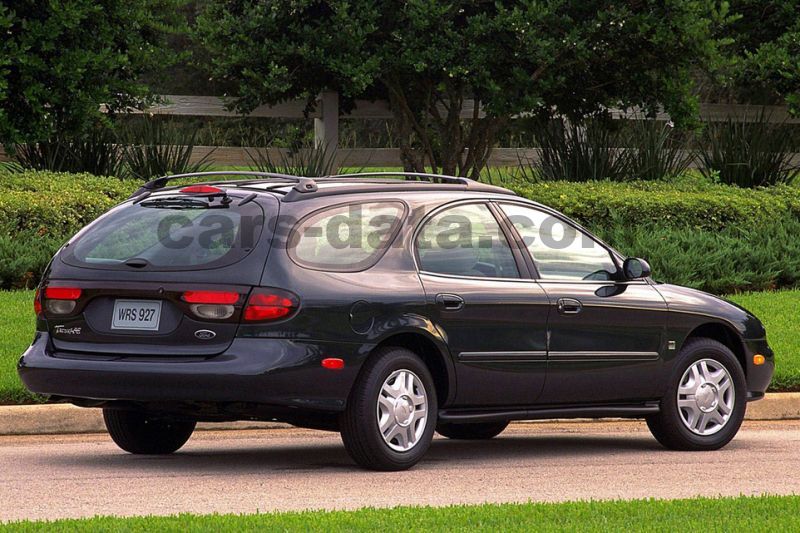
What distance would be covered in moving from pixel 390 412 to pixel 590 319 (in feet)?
5.65

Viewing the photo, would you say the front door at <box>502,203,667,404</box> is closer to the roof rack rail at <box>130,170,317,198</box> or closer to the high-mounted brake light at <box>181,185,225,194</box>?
the roof rack rail at <box>130,170,317,198</box>

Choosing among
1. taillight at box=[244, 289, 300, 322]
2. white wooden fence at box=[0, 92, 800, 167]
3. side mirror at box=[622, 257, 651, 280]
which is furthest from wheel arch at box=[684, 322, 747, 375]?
white wooden fence at box=[0, 92, 800, 167]

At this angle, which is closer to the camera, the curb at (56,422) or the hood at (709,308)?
the hood at (709,308)

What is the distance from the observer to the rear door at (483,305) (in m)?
8.59

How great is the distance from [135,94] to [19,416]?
10214 millimetres

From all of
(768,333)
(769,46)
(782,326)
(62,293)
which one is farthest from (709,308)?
(769,46)

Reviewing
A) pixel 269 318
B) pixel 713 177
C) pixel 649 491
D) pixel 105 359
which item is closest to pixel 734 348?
pixel 649 491

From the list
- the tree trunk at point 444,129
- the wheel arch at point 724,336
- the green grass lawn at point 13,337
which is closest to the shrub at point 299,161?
the tree trunk at point 444,129

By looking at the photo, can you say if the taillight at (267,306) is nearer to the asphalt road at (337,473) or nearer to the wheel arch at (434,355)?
the wheel arch at (434,355)

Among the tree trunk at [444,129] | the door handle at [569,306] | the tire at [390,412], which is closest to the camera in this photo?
the tire at [390,412]

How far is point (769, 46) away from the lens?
21344 millimetres

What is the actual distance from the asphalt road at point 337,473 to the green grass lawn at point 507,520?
1.19 feet

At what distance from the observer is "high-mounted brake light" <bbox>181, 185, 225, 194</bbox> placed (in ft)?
27.6

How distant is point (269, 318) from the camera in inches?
310
